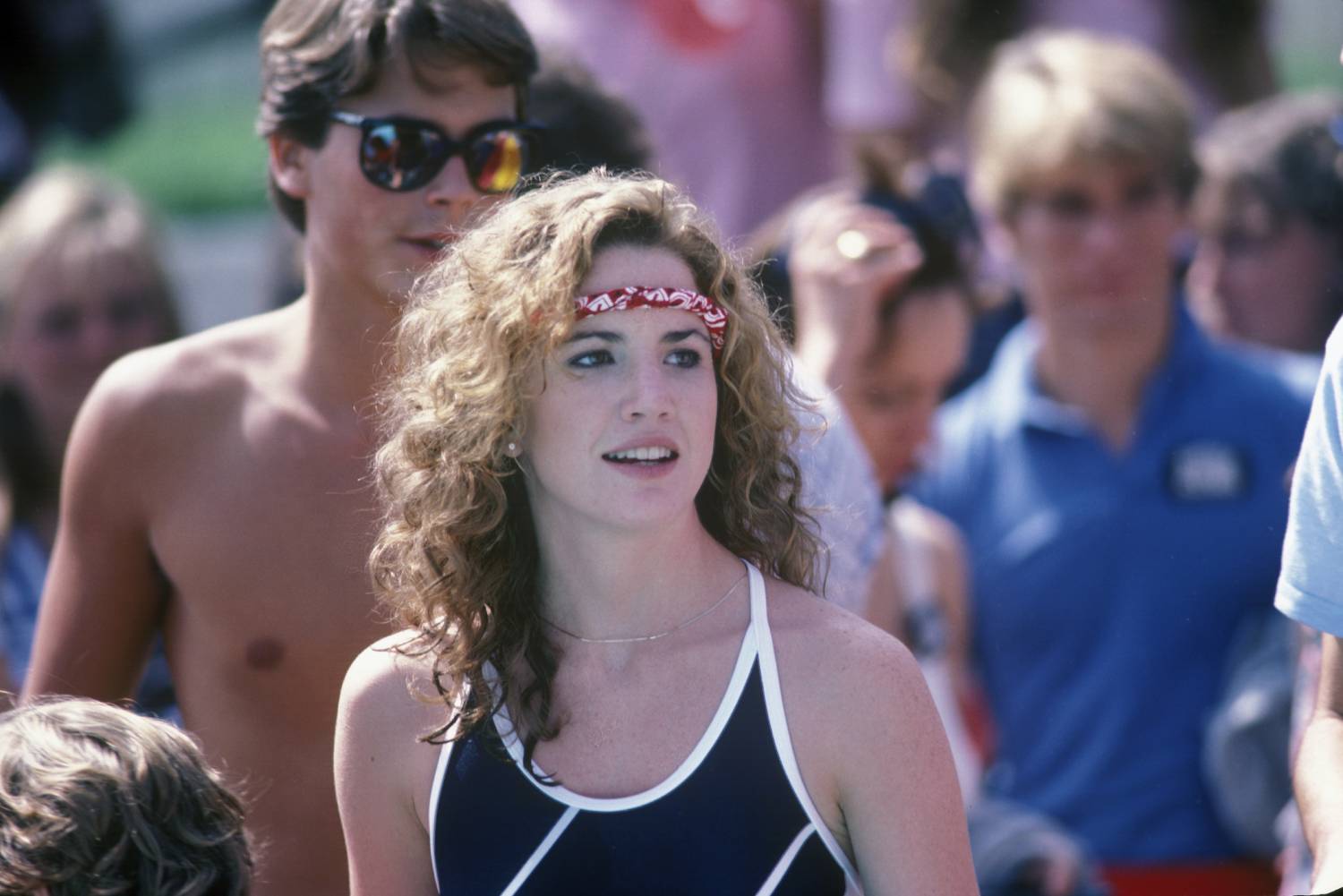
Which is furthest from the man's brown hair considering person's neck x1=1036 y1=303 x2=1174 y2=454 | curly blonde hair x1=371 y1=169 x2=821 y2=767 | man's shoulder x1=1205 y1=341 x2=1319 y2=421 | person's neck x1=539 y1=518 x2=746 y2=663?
man's shoulder x1=1205 y1=341 x2=1319 y2=421

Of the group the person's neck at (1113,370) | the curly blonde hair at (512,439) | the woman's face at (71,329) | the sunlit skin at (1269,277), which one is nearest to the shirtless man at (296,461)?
the curly blonde hair at (512,439)

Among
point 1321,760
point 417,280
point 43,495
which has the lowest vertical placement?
point 43,495

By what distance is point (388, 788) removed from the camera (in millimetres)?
2486

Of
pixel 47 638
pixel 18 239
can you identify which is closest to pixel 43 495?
pixel 18 239

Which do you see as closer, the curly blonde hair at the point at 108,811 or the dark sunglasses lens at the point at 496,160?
the curly blonde hair at the point at 108,811

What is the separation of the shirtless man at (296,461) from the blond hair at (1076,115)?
2.00 meters

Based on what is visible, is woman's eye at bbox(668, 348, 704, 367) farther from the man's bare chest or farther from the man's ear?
the man's ear

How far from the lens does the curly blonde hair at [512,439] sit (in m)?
2.46

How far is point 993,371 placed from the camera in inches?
198

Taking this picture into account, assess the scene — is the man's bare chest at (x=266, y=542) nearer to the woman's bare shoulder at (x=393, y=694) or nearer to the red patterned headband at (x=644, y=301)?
the woman's bare shoulder at (x=393, y=694)

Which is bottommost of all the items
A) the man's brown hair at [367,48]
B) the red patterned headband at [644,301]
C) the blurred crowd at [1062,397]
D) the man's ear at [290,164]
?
the blurred crowd at [1062,397]

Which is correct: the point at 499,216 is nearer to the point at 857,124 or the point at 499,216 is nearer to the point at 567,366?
the point at 567,366

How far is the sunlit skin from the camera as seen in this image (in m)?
4.92

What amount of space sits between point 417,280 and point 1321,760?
141 centimetres
